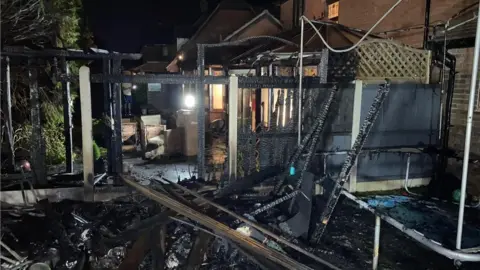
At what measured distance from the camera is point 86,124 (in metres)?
6.23

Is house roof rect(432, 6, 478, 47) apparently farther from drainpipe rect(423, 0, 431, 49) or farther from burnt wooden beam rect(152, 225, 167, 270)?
burnt wooden beam rect(152, 225, 167, 270)

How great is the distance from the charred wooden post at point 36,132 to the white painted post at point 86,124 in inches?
32.5

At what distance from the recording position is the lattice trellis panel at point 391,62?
8.38 meters

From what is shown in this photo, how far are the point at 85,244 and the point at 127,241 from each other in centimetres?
61

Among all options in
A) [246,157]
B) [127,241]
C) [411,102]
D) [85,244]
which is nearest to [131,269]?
[127,241]

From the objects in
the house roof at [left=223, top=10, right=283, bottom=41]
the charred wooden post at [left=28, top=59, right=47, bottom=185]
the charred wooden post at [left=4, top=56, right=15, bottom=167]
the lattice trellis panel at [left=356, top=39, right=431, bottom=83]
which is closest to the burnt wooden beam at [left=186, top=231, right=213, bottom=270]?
the charred wooden post at [left=28, top=59, right=47, bottom=185]

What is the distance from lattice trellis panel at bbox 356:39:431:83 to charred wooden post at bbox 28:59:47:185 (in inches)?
271

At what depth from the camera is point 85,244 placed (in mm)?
5082

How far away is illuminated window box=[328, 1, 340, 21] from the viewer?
14.9m

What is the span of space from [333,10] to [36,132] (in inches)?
509

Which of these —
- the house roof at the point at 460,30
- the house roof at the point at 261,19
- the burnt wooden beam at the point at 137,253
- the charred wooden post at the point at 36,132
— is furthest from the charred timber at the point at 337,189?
the house roof at the point at 261,19

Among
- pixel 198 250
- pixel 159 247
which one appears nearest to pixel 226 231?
pixel 198 250

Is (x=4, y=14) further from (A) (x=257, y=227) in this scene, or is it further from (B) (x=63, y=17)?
(A) (x=257, y=227)

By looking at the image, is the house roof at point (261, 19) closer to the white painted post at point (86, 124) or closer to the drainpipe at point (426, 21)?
the drainpipe at point (426, 21)
